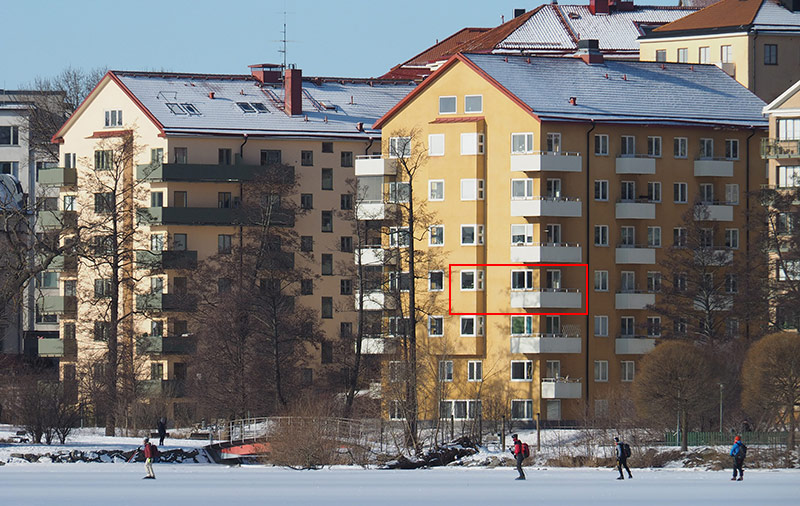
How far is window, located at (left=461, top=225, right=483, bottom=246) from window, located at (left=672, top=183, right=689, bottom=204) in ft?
35.6

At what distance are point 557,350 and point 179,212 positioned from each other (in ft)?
86.6

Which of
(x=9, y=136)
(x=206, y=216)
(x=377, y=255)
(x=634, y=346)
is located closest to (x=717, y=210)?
(x=634, y=346)

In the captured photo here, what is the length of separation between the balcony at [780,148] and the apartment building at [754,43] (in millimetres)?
16542

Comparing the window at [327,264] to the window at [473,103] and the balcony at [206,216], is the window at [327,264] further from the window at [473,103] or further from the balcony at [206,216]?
the window at [473,103]

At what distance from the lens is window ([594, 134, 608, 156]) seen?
117m

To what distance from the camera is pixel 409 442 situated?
92.1 m

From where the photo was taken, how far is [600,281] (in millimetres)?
117000

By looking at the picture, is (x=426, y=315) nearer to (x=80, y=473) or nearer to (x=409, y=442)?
(x=409, y=442)

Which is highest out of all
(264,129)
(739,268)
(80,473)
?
(264,129)

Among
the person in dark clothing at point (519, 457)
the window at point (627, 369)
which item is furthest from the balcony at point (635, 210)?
the person in dark clothing at point (519, 457)

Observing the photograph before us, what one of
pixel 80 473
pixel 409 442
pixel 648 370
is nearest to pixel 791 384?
pixel 648 370

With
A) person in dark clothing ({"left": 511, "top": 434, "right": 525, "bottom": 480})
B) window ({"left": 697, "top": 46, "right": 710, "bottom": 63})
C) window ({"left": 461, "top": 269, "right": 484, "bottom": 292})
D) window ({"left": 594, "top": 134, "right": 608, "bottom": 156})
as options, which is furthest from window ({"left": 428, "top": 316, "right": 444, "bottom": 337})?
person in dark clothing ({"left": 511, "top": 434, "right": 525, "bottom": 480})

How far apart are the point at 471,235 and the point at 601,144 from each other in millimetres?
8500

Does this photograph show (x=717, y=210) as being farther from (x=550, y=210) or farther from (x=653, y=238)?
(x=550, y=210)
